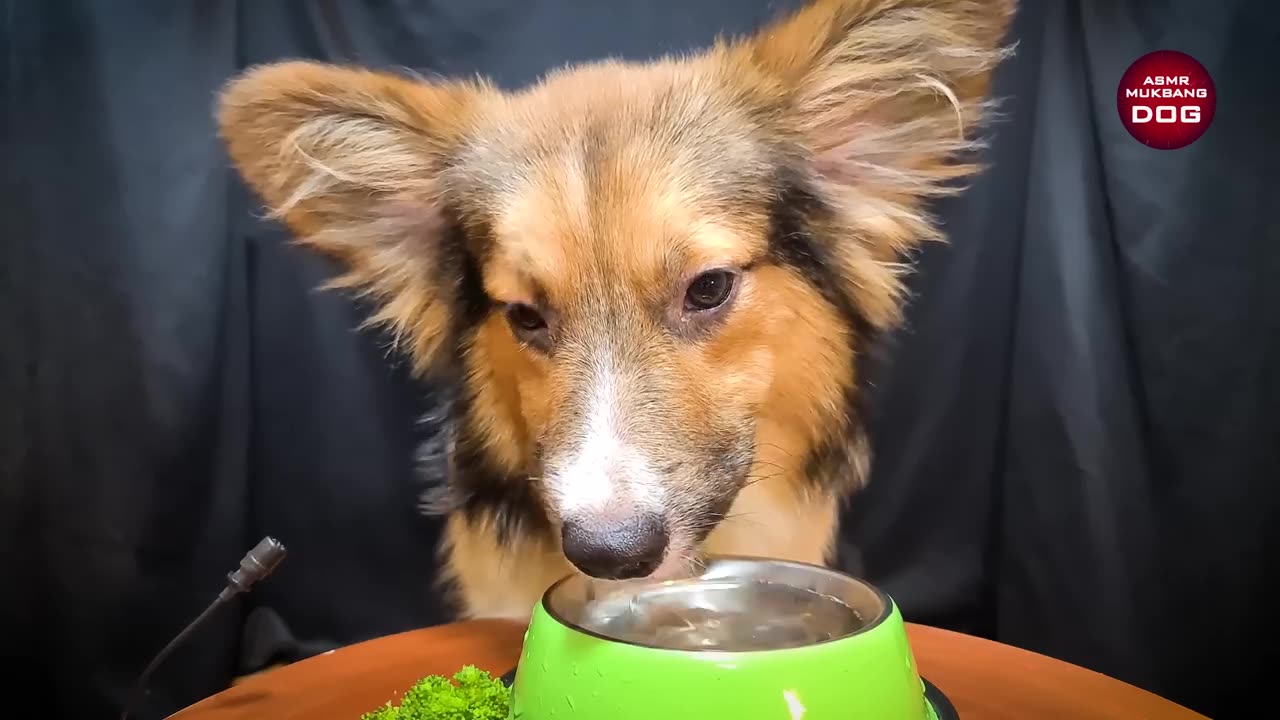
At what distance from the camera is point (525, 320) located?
3.77 feet

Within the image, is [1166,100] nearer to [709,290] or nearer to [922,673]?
[709,290]

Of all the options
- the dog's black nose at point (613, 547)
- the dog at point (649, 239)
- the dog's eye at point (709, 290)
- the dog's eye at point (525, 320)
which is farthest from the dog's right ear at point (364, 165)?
the dog's black nose at point (613, 547)

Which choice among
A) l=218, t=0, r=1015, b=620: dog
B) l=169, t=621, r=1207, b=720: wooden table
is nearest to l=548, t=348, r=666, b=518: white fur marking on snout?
l=218, t=0, r=1015, b=620: dog

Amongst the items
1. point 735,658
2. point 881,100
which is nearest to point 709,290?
point 881,100

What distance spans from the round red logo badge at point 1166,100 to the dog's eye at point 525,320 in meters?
0.79

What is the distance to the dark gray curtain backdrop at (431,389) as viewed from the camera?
1212 mm

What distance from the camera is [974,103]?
120 centimetres

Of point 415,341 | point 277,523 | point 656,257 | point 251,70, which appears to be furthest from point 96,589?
point 656,257

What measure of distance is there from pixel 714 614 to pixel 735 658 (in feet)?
0.78

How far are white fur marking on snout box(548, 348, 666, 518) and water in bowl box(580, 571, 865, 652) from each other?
103 mm

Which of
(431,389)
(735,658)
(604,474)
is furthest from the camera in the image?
(431,389)

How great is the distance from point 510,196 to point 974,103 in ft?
1.95

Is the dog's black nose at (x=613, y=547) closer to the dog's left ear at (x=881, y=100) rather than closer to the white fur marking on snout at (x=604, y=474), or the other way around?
the white fur marking on snout at (x=604, y=474)

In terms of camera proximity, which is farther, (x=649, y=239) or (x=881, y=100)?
(x=881, y=100)
